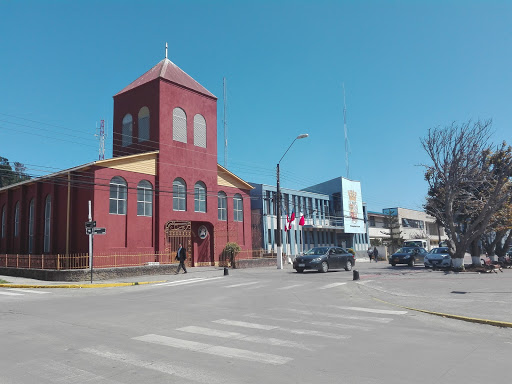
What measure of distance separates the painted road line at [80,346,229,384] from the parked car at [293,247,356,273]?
1795 cm

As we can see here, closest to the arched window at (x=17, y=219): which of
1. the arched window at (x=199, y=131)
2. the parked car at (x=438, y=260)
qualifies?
the arched window at (x=199, y=131)

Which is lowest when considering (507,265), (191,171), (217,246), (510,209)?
(507,265)

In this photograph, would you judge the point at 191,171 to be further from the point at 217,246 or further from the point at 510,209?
the point at 510,209

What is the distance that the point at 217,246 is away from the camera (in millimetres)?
31797

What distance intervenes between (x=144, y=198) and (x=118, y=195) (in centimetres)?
194

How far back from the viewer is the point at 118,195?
25.8 meters

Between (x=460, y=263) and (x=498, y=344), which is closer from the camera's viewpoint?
(x=498, y=344)

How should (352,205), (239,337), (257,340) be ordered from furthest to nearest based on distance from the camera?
(352,205) → (239,337) → (257,340)

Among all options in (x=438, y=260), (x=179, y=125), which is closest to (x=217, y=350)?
(x=438, y=260)

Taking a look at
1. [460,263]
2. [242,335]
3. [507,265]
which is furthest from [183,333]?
[507,265]

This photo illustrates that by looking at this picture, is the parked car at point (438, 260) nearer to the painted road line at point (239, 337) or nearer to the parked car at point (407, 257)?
the parked car at point (407, 257)

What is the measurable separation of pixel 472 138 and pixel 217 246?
19.2 meters

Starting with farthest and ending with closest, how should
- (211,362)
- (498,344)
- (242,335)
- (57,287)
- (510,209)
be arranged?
(510,209) → (57,287) → (242,335) → (498,344) → (211,362)

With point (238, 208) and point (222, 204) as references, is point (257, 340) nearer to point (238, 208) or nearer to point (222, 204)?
point (222, 204)
